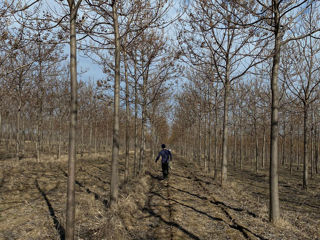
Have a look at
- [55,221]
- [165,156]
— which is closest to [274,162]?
[55,221]

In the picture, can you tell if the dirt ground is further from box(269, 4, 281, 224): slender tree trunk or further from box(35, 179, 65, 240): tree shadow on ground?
box(269, 4, 281, 224): slender tree trunk

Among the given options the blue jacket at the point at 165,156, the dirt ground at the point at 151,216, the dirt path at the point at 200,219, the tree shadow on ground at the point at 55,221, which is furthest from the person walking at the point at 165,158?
the tree shadow on ground at the point at 55,221

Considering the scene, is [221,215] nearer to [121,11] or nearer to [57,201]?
[57,201]

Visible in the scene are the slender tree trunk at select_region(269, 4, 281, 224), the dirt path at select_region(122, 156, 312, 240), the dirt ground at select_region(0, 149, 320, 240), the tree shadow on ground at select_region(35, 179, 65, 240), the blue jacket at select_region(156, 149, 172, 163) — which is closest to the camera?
the tree shadow on ground at select_region(35, 179, 65, 240)

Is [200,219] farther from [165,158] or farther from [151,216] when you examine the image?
[165,158]

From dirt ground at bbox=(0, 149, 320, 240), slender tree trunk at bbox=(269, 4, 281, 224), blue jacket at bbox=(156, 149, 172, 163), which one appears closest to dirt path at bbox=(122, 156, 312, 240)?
dirt ground at bbox=(0, 149, 320, 240)

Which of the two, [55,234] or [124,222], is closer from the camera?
[55,234]

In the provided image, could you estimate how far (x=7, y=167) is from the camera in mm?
13164

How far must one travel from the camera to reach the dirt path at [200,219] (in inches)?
195

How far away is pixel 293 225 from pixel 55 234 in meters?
5.59

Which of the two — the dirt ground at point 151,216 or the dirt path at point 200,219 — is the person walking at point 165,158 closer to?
the dirt ground at point 151,216

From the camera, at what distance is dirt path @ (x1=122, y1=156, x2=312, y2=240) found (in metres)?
4.95

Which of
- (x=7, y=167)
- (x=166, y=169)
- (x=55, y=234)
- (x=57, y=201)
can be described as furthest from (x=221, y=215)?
(x=7, y=167)

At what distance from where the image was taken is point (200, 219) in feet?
19.4
